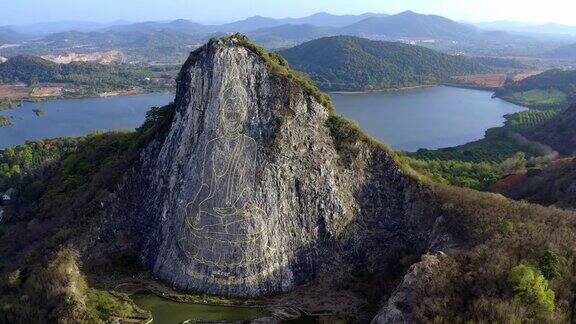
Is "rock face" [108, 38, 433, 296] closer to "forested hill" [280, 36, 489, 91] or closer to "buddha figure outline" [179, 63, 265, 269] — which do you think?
"buddha figure outline" [179, 63, 265, 269]

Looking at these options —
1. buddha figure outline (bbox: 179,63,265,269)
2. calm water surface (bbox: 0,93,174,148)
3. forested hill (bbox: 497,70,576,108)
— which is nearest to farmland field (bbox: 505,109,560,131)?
forested hill (bbox: 497,70,576,108)

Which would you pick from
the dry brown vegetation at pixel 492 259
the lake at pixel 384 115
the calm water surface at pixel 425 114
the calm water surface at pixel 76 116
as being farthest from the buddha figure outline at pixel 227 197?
the calm water surface at pixel 76 116

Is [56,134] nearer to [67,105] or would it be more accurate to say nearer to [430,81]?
[67,105]

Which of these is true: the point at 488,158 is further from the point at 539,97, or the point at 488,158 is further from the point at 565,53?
the point at 565,53

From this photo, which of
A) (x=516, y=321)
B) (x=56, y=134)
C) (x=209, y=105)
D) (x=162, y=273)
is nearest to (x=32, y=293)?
(x=162, y=273)

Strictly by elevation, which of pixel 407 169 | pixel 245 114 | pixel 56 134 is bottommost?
pixel 56 134

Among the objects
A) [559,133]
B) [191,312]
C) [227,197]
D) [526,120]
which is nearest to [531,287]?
[227,197]
